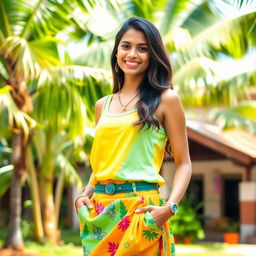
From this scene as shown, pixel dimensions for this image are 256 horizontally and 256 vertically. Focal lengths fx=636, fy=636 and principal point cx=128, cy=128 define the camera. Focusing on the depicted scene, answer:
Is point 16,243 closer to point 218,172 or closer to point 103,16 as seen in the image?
point 103,16

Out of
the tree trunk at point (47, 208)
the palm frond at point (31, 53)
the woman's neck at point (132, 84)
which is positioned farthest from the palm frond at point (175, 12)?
the woman's neck at point (132, 84)

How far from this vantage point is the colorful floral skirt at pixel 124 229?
2.64 metres

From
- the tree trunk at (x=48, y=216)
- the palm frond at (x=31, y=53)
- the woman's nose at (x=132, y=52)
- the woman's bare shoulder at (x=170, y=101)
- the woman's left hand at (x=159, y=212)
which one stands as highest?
the woman's nose at (x=132, y=52)

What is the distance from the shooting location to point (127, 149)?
8.87ft

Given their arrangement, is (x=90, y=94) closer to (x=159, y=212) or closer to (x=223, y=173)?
(x=159, y=212)

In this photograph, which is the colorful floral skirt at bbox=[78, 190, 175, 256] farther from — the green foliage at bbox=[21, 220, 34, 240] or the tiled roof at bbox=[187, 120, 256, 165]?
the green foliage at bbox=[21, 220, 34, 240]

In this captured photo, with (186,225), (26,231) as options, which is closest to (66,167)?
(26,231)

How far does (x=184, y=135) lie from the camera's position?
9.25 ft

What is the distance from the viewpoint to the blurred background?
8570mm

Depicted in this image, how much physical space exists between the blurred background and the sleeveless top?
49.1 inches

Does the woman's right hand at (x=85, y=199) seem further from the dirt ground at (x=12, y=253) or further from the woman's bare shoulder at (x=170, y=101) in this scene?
the dirt ground at (x=12, y=253)

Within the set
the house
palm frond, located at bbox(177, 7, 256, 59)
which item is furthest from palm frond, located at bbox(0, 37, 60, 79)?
the house

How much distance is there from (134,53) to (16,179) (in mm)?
8266

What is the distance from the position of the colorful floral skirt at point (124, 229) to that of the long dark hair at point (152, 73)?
0.35 meters
